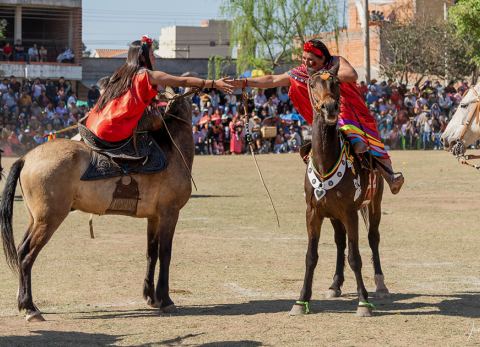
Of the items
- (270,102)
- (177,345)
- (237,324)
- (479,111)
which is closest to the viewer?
(177,345)

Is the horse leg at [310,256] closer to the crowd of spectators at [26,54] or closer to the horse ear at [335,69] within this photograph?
the horse ear at [335,69]

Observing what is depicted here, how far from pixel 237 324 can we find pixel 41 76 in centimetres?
4275

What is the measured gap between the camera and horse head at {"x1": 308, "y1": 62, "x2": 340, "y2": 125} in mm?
8961

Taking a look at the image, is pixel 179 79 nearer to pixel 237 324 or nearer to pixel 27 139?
pixel 237 324

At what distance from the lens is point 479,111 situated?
11.2 meters

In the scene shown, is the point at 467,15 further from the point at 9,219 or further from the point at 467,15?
the point at 9,219

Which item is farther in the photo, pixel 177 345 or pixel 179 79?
pixel 179 79

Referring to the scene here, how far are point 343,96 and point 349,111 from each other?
20 cm

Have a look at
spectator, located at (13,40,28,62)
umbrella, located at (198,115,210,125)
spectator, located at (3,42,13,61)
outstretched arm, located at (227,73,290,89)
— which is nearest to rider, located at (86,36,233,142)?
outstretched arm, located at (227,73,290,89)

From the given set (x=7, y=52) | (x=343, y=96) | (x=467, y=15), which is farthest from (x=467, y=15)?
(x=7, y=52)

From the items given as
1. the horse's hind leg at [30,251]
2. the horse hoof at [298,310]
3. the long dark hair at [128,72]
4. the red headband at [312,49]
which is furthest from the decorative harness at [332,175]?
the horse's hind leg at [30,251]

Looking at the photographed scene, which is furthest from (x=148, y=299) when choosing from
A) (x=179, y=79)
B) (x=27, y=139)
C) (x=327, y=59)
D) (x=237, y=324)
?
(x=27, y=139)

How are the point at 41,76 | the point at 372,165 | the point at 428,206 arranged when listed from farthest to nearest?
1. the point at 41,76
2. the point at 428,206
3. the point at 372,165

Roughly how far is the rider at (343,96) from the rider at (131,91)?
0.63m
